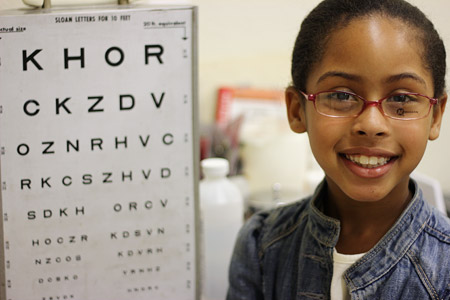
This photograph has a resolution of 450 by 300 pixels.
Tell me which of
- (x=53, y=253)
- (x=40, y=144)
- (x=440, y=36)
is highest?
(x=440, y=36)

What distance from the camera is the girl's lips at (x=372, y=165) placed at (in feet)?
2.06

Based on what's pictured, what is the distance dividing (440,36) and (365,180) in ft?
0.84

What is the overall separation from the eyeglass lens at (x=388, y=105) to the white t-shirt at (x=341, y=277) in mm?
214

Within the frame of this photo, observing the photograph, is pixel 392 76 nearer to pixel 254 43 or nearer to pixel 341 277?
pixel 341 277

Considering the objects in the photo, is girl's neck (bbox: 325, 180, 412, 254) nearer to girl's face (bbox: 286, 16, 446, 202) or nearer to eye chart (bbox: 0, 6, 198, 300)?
girl's face (bbox: 286, 16, 446, 202)

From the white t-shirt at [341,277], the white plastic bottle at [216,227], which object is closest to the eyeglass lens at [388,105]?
the white t-shirt at [341,277]

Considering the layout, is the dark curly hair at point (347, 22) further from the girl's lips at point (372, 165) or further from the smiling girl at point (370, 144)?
the girl's lips at point (372, 165)

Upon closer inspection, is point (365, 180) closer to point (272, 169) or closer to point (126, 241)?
point (126, 241)

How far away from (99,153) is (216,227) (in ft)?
1.43

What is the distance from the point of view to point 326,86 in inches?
25.6

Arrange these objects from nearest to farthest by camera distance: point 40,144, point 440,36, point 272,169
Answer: point 40,144, point 440,36, point 272,169

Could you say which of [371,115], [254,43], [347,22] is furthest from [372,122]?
[254,43]

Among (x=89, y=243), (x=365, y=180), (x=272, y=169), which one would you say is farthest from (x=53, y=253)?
(x=272, y=169)

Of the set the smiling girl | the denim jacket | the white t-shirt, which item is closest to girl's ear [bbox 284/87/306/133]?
the smiling girl
